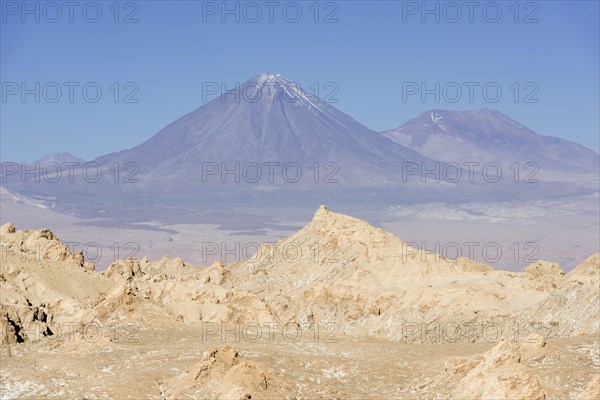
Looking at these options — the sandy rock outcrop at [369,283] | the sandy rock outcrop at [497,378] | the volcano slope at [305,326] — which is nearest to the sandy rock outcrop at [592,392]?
the volcano slope at [305,326]

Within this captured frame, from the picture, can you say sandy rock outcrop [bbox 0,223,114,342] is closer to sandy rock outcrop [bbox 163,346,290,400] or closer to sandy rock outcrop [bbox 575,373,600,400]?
sandy rock outcrop [bbox 163,346,290,400]

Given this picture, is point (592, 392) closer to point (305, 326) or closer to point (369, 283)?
point (305, 326)

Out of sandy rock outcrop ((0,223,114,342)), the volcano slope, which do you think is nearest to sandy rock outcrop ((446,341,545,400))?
the volcano slope

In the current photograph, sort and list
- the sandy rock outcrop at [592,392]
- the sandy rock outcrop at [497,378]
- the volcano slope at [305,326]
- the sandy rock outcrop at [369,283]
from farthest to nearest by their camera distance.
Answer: the sandy rock outcrop at [369,283], the volcano slope at [305,326], the sandy rock outcrop at [497,378], the sandy rock outcrop at [592,392]

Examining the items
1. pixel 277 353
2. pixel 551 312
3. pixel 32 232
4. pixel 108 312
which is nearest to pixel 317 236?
pixel 32 232

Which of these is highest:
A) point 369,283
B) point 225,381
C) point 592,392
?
point 592,392

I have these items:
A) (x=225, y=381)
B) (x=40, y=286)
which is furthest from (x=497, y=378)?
(x=40, y=286)

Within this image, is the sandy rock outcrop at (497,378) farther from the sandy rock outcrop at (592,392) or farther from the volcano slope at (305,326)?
the sandy rock outcrop at (592,392)

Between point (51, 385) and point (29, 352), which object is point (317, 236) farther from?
point (51, 385)
